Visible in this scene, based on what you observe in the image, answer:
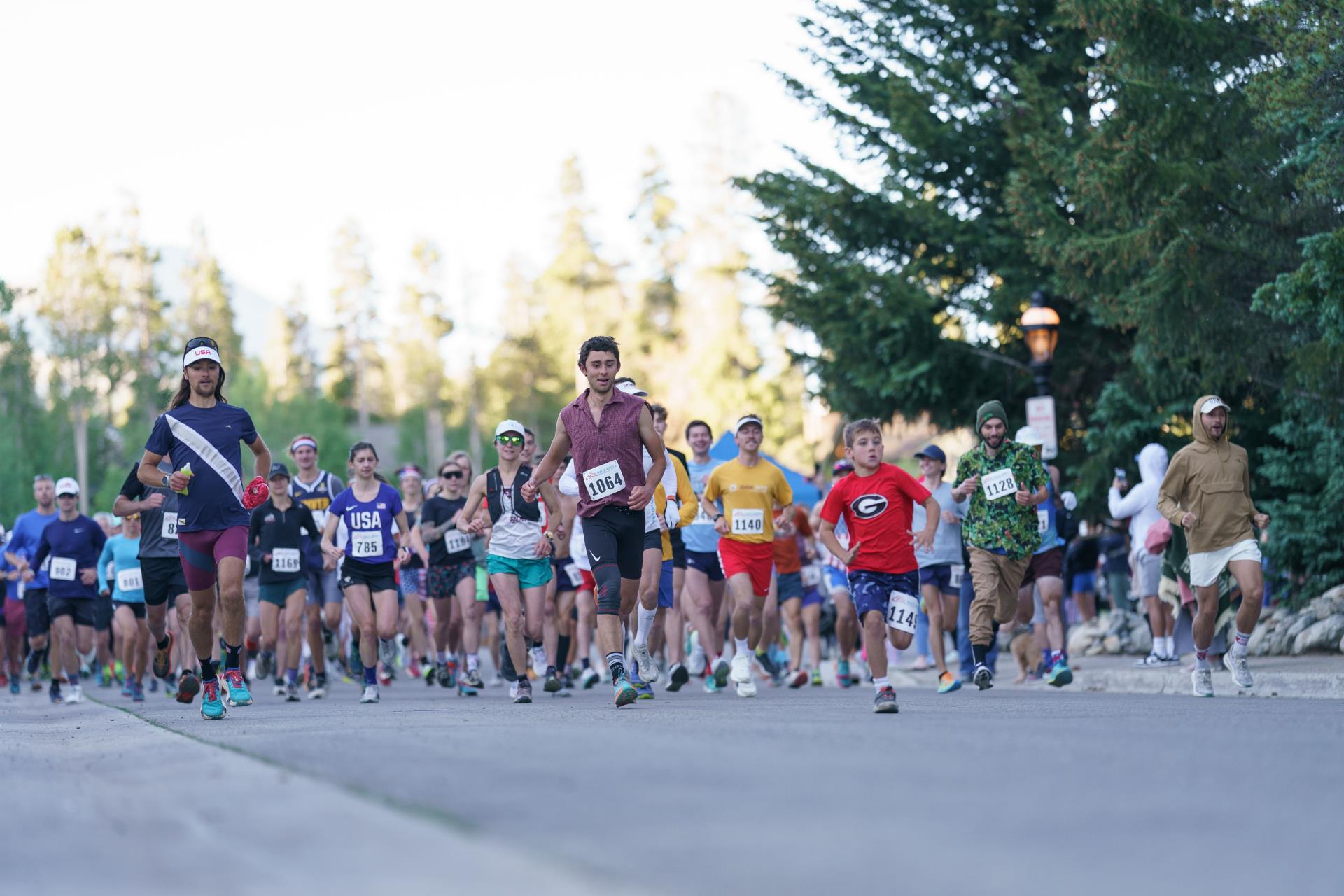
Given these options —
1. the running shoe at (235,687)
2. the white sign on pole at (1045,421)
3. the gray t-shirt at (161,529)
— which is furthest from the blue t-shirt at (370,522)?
the white sign on pole at (1045,421)

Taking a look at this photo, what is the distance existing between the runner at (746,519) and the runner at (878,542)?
9.43 feet

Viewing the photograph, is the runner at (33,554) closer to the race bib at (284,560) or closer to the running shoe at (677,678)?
the race bib at (284,560)

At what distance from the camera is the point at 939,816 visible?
16.6ft

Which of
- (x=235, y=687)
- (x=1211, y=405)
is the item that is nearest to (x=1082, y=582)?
(x=1211, y=405)

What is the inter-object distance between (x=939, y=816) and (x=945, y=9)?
2060 centimetres

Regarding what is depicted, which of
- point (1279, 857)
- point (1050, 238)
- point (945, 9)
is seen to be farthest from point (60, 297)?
point (1279, 857)

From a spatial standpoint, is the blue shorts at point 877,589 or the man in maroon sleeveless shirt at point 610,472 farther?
the man in maroon sleeveless shirt at point 610,472

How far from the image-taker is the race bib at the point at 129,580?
1784cm

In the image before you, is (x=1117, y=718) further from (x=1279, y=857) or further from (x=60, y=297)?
(x=60, y=297)

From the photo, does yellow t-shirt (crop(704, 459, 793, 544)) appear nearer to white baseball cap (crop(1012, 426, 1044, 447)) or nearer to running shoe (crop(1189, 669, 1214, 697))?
white baseball cap (crop(1012, 426, 1044, 447))

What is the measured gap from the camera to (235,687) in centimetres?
1142

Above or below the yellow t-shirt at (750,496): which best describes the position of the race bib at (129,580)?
below

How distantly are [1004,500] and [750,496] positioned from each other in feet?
6.79

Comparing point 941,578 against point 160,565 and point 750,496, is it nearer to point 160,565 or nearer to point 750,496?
point 750,496
